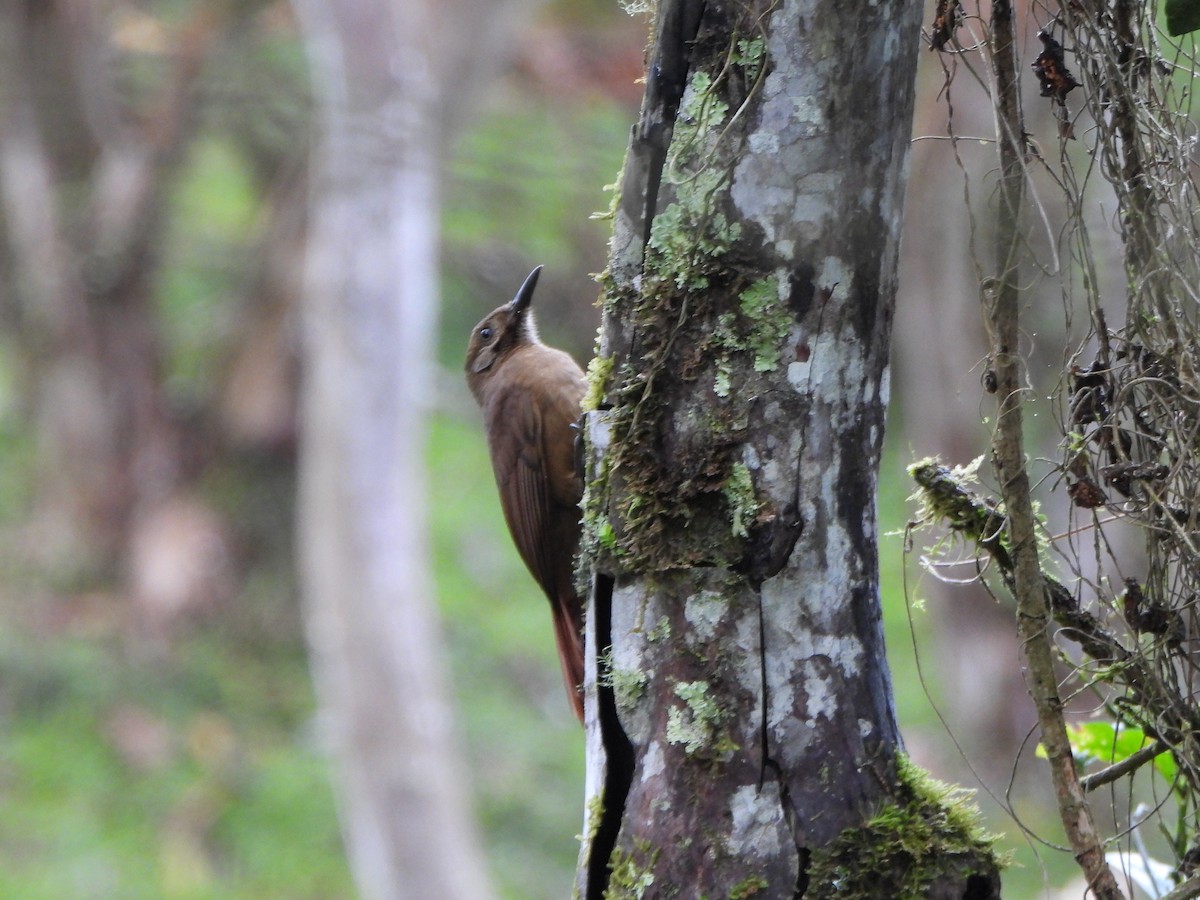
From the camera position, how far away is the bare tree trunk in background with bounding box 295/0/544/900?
6.95 meters

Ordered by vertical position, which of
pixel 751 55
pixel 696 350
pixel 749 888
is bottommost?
pixel 749 888

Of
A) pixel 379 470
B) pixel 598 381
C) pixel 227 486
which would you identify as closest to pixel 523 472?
pixel 598 381

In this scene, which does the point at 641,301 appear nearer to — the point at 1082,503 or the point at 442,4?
the point at 1082,503

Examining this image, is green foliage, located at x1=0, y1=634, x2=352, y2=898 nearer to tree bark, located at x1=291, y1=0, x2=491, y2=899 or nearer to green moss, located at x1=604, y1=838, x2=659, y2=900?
tree bark, located at x1=291, y1=0, x2=491, y2=899

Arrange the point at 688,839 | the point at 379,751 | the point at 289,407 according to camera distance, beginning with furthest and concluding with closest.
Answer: the point at 289,407
the point at 379,751
the point at 688,839

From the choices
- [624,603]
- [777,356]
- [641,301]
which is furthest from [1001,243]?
[624,603]

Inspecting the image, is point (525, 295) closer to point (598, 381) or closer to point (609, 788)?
point (598, 381)

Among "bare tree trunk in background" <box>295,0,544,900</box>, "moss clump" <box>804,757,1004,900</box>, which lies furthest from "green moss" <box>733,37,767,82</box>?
"bare tree trunk in background" <box>295,0,544,900</box>

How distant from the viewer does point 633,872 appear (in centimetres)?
207

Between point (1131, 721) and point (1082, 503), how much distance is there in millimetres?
396

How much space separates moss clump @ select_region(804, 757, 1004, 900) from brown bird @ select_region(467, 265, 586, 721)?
1.58m

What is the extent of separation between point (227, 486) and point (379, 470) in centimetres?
341

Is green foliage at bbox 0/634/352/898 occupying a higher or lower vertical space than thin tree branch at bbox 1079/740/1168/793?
higher

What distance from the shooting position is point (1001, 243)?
6.93ft
